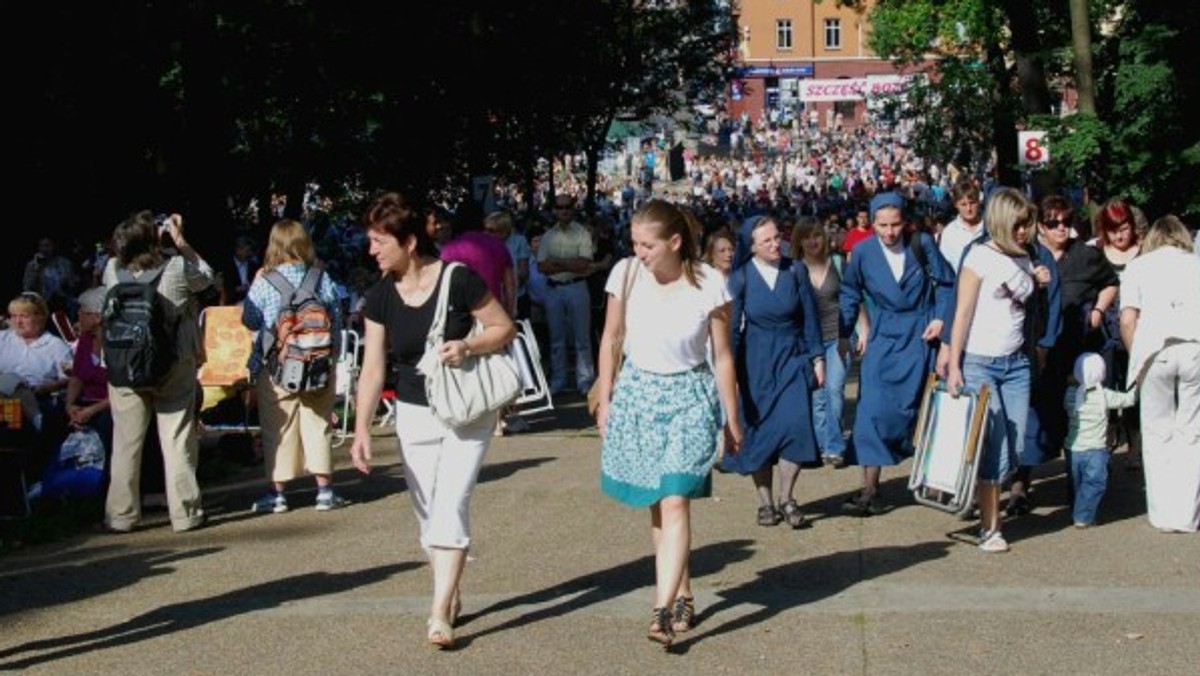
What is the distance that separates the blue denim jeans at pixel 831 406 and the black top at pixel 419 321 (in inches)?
192

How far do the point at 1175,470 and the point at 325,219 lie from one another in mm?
28160

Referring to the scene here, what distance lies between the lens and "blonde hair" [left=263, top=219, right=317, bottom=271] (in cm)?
1136

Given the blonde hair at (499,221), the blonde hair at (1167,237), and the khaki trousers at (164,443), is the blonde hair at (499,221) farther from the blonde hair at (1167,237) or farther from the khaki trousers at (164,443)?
the blonde hair at (1167,237)

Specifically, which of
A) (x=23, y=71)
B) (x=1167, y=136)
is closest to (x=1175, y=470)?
(x=1167, y=136)

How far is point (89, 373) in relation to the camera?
38.9 ft

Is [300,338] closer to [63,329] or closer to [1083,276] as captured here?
[1083,276]

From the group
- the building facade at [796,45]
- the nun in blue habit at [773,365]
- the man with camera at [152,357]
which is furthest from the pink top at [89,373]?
the building facade at [796,45]

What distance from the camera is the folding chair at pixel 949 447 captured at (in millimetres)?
9297

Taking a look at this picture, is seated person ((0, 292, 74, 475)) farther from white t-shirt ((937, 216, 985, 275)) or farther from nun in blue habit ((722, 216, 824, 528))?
white t-shirt ((937, 216, 985, 275))

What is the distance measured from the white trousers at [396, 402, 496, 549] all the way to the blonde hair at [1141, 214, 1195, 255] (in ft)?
13.6

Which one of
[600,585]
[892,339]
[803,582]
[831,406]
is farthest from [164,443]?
[831,406]

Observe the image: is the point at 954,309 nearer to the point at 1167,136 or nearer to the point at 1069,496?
the point at 1069,496

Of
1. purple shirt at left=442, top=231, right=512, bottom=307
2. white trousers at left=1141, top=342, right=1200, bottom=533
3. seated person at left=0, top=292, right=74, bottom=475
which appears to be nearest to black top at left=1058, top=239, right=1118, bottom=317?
white trousers at left=1141, top=342, right=1200, bottom=533

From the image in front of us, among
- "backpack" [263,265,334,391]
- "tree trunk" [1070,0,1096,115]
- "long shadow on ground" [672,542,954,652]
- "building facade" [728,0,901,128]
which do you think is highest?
"building facade" [728,0,901,128]
